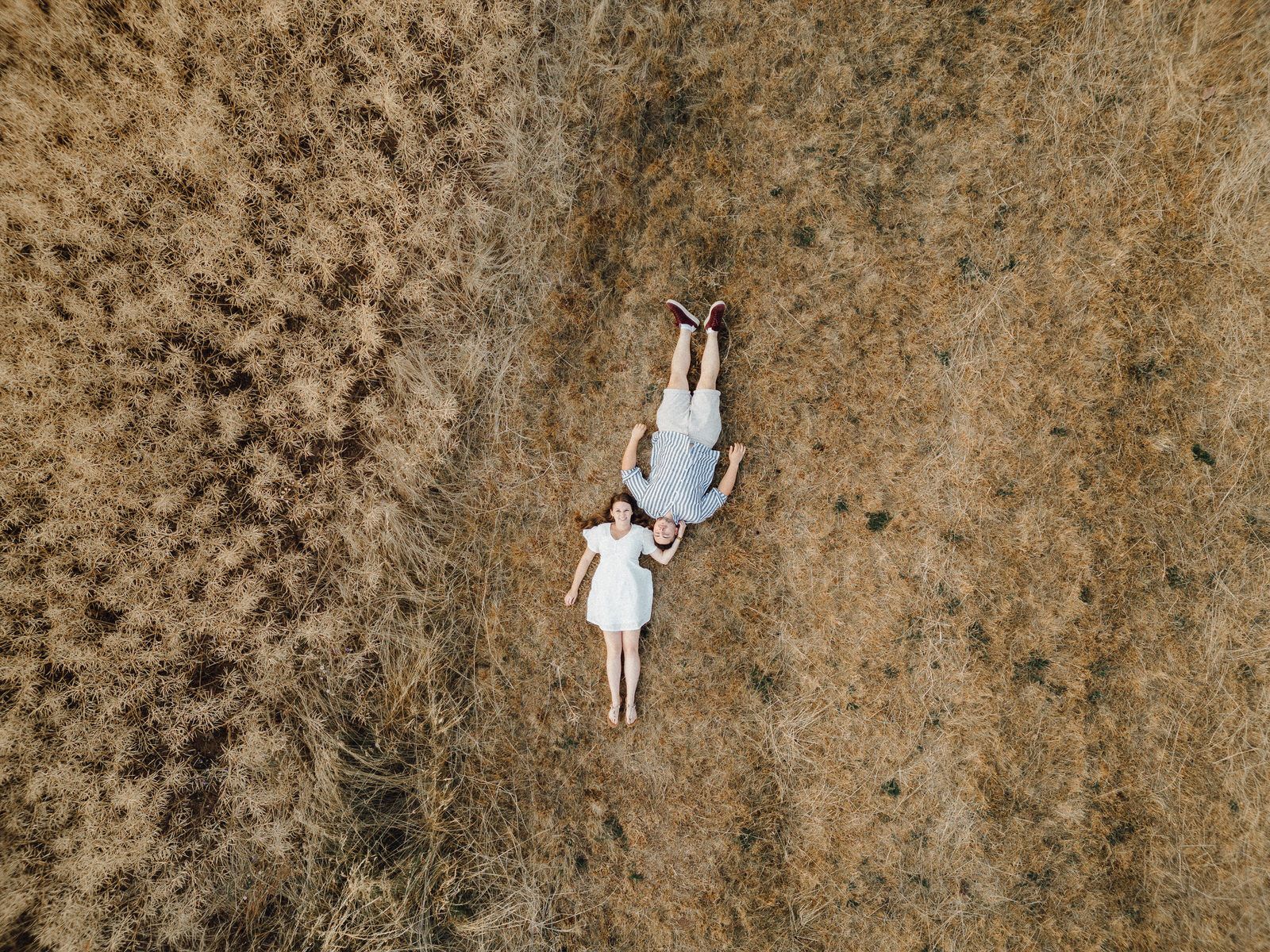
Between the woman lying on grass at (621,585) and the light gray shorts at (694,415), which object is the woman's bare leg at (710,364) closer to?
the light gray shorts at (694,415)

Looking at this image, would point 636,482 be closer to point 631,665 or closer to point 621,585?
point 621,585

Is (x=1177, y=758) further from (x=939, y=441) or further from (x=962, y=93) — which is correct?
(x=962, y=93)

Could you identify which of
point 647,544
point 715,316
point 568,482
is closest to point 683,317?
point 715,316

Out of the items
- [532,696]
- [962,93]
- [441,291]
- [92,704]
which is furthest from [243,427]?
[962,93]

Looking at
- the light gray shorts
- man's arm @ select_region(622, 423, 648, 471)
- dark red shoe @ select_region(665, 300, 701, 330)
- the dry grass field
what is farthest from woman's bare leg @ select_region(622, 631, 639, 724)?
dark red shoe @ select_region(665, 300, 701, 330)

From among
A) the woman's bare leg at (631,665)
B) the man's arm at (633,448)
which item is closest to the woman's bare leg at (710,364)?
the man's arm at (633,448)
